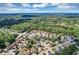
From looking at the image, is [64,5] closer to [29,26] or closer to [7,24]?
[29,26]

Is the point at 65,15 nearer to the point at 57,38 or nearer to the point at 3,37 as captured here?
the point at 57,38

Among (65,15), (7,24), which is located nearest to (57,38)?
(65,15)

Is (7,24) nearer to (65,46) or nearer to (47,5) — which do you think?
(47,5)

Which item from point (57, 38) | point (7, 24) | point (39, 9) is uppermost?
point (39, 9)

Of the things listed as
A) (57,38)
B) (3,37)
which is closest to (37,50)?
(57,38)
